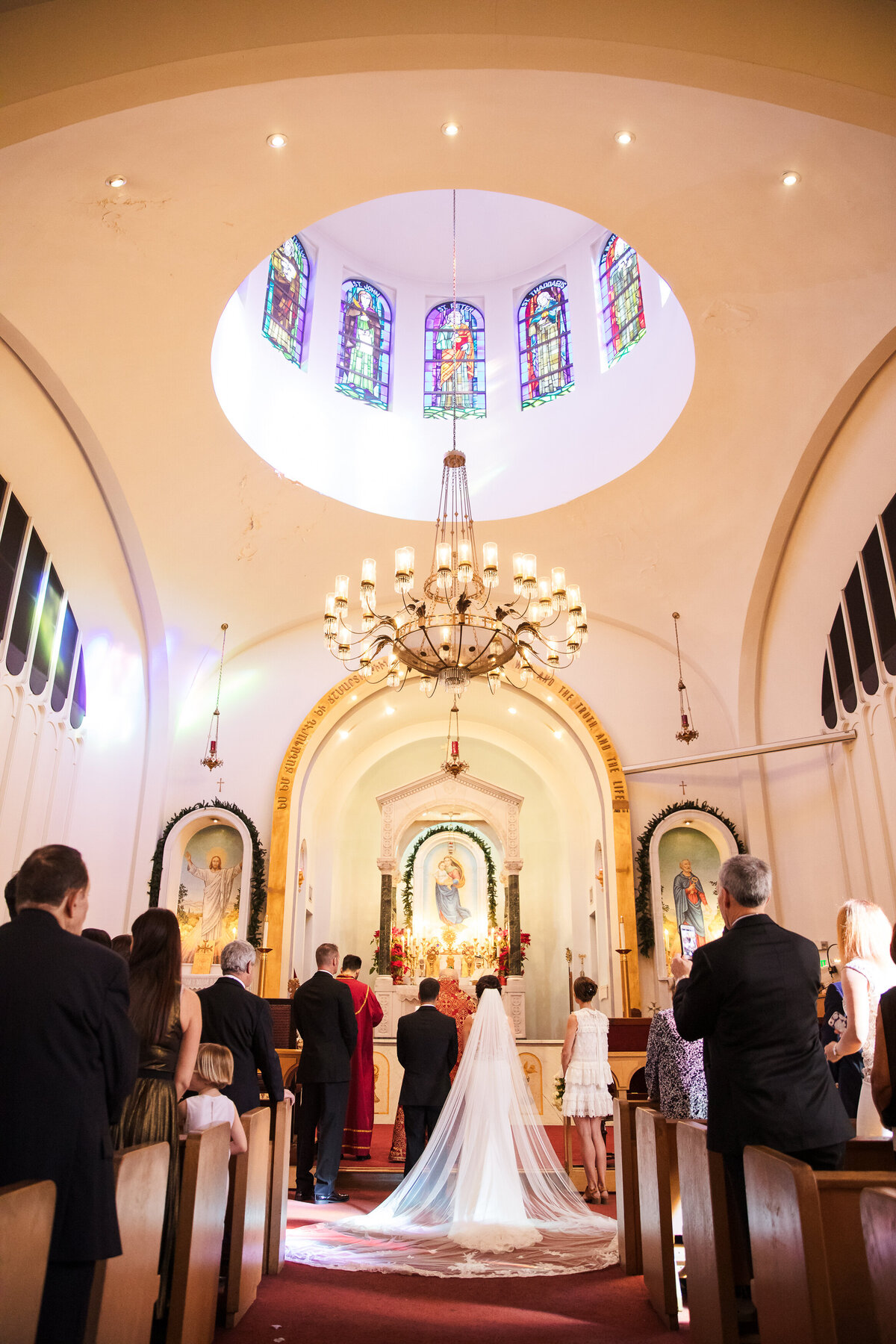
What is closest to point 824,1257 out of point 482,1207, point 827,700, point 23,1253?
point 23,1253

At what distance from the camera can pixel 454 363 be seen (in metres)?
12.9

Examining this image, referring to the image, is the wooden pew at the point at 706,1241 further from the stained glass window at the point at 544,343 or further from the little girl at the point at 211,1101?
the stained glass window at the point at 544,343

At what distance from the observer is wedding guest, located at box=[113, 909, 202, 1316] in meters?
3.28

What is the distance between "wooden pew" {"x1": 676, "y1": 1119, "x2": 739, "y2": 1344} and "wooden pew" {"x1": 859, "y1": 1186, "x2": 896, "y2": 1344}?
1217 millimetres

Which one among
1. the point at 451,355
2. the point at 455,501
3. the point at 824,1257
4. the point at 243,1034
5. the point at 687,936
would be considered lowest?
the point at 824,1257

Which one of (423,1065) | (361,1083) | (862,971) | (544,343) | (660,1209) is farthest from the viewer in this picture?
(544,343)

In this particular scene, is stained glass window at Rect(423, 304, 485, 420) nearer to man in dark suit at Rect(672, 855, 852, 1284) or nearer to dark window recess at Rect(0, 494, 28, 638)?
dark window recess at Rect(0, 494, 28, 638)

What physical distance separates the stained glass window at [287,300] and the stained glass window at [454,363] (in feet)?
6.38

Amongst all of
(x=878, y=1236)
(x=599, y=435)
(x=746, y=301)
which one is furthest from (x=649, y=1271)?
(x=599, y=435)

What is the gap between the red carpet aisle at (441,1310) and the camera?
12.6 ft

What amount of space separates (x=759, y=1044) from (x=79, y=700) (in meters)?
8.82

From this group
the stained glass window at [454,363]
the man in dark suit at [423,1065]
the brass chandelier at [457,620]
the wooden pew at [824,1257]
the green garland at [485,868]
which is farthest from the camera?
the green garland at [485,868]

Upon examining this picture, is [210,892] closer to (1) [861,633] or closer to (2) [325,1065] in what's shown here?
(2) [325,1065]

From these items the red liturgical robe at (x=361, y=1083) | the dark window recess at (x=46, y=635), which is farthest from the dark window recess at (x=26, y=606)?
the red liturgical robe at (x=361, y=1083)
